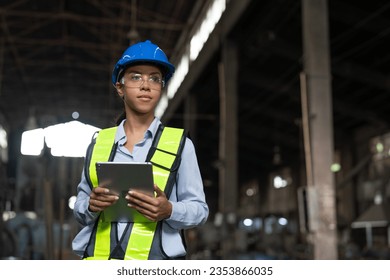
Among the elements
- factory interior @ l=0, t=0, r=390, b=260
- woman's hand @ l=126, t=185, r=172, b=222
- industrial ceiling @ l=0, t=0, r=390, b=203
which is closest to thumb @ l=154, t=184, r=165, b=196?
woman's hand @ l=126, t=185, r=172, b=222

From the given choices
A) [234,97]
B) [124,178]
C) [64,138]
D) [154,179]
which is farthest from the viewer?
[234,97]

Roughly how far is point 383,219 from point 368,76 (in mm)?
5549

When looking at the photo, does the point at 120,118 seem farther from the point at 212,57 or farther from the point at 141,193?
the point at 212,57

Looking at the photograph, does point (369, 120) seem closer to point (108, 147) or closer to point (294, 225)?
point (294, 225)

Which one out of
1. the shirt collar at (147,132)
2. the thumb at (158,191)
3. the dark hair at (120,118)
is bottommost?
the thumb at (158,191)

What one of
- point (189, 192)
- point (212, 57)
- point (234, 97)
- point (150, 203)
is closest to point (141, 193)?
point (150, 203)

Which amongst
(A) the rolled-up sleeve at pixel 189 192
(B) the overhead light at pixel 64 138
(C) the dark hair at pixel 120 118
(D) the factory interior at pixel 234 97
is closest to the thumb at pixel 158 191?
→ (A) the rolled-up sleeve at pixel 189 192

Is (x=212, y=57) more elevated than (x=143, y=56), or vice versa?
(x=212, y=57)

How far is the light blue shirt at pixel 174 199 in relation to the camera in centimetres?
185

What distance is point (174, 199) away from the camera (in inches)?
75.9

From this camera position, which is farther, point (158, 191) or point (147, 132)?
point (147, 132)

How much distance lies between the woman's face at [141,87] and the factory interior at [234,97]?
1.58 m

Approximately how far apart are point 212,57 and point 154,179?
1779cm

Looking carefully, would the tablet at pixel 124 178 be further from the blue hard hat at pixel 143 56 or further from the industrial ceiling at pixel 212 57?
the industrial ceiling at pixel 212 57
